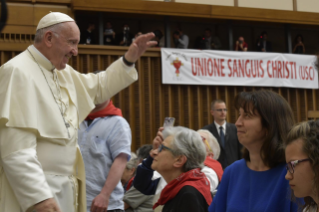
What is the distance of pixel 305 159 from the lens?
1.55m

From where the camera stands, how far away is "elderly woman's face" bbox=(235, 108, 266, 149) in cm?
194

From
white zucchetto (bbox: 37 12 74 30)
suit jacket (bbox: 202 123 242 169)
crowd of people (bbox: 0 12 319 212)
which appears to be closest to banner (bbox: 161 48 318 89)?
suit jacket (bbox: 202 123 242 169)

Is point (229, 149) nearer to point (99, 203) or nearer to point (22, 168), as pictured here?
point (99, 203)

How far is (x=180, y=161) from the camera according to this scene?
254 centimetres

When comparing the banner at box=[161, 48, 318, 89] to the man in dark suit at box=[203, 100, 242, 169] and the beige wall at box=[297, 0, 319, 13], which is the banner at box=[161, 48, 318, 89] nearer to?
the beige wall at box=[297, 0, 319, 13]

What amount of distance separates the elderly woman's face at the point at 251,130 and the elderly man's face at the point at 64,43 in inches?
36.3

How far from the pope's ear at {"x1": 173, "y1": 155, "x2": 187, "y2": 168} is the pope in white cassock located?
65 cm

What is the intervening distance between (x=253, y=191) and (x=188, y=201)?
474 millimetres

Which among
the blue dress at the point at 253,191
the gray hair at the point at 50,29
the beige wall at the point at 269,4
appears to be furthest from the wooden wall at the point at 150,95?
the blue dress at the point at 253,191

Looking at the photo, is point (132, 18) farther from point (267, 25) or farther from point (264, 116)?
point (264, 116)

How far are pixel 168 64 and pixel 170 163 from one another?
5.18m

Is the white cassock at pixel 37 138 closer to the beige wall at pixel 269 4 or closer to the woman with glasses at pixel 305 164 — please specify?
the woman with glasses at pixel 305 164

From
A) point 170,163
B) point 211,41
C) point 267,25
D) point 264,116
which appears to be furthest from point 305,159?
point 267,25

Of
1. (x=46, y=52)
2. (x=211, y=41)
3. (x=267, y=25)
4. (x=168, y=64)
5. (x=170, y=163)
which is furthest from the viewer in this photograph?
(x=267, y=25)
